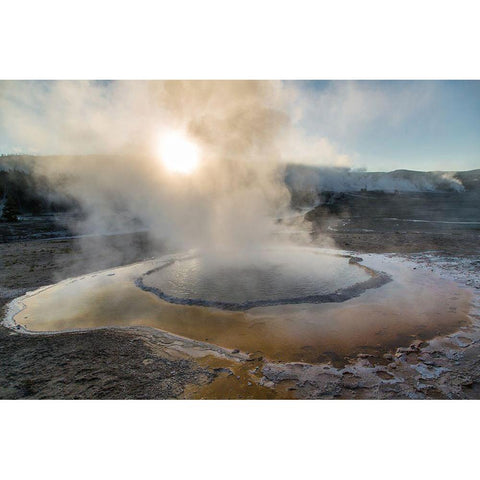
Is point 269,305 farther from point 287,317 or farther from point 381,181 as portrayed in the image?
point 381,181

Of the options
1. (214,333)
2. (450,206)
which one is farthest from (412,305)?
(450,206)

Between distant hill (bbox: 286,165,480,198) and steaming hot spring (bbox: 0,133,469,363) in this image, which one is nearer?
steaming hot spring (bbox: 0,133,469,363)

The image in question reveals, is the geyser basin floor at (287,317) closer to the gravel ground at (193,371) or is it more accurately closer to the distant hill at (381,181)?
the gravel ground at (193,371)

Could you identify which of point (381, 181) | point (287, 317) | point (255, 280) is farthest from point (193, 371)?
point (381, 181)

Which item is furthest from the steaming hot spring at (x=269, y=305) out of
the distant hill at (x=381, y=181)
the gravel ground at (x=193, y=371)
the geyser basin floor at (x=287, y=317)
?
the distant hill at (x=381, y=181)

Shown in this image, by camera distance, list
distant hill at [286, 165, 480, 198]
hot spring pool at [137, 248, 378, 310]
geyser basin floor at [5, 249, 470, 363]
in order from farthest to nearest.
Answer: distant hill at [286, 165, 480, 198] < hot spring pool at [137, 248, 378, 310] < geyser basin floor at [5, 249, 470, 363]

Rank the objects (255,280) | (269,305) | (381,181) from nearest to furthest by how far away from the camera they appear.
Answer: (269,305)
(255,280)
(381,181)

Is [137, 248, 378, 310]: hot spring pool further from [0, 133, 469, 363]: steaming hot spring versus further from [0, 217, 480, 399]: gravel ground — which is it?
[0, 217, 480, 399]: gravel ground

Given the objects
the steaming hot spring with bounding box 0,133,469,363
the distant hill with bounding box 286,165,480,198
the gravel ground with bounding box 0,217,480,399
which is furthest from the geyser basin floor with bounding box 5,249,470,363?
the distant hill with bounding box 286,165,480,198
